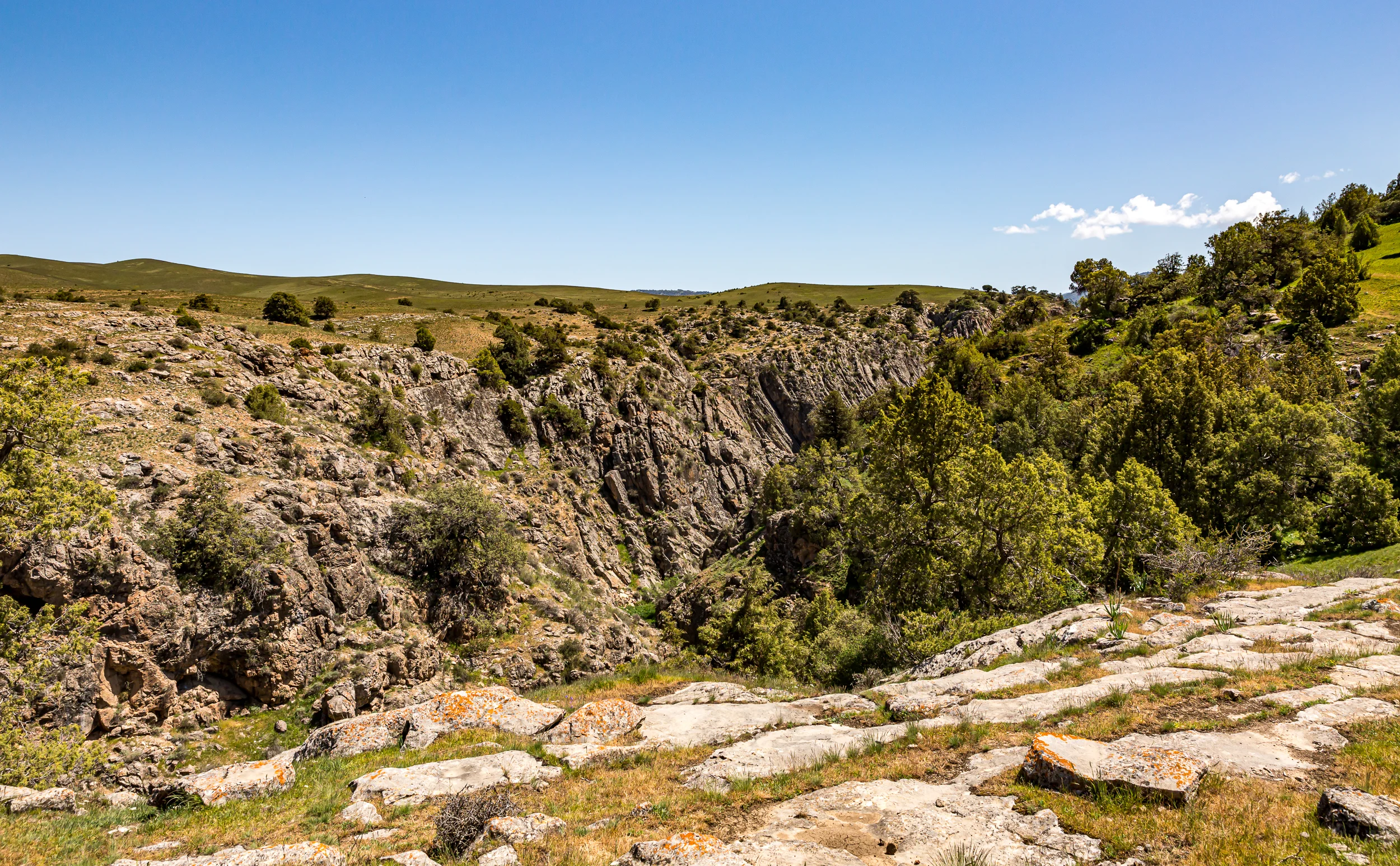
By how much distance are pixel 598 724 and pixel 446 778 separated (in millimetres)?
3778

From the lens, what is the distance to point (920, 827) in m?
7.86

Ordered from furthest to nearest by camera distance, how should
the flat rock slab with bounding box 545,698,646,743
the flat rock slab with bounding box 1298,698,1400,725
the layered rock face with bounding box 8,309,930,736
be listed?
the layered rock face with bounding box 8,309,930,736
the flat rock slab with bounding box 545,698,646,743
the flat rock slab with bounding box 1298,698,1400,725

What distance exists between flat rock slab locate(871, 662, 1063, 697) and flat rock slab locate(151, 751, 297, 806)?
1350cm

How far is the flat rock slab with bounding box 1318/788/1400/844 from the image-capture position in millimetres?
6359

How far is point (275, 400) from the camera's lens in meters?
33.0

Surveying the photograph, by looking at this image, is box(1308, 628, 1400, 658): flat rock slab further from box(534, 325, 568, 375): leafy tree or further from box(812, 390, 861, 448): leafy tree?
box(534, 325, 568, 375): leafy tree

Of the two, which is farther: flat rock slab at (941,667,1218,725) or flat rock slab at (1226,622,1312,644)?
flat rock slab at (1226,622,1312,644)

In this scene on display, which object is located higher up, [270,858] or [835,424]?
[835,424]

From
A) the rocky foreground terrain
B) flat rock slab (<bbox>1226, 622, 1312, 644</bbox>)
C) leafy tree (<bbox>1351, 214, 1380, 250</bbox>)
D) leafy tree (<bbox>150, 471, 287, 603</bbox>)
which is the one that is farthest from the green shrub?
leafy tree (<bbox>1351, 214, 1380, 250</bbox>)

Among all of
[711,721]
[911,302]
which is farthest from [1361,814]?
[911,302]

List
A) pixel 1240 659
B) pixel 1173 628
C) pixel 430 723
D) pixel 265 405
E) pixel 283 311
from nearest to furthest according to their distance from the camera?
pixel 1240 659
pixel 430 723
pixel 1173 628
pixel 265 405
pixel 283 311

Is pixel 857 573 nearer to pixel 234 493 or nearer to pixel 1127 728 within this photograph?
pixel 1127 728

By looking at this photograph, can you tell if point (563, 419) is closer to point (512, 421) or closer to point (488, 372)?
point (512, 421)

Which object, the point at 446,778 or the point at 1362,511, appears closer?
the point at 446,778
